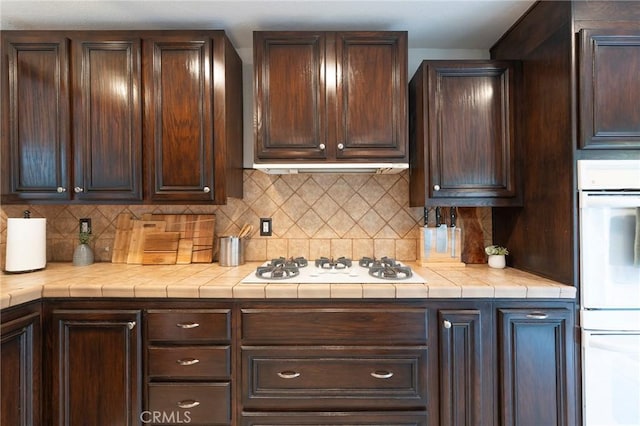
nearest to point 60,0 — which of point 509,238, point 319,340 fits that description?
point 319,340

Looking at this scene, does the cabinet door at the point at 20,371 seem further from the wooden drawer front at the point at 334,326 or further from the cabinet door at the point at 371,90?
the cabinet door at the point at 371,90

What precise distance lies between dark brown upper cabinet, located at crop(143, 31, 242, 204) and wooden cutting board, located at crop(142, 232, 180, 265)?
37 cm

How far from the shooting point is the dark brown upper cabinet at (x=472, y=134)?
174 centimetres

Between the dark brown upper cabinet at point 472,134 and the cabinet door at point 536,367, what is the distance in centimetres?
67

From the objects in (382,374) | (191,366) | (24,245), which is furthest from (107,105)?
(382,374)

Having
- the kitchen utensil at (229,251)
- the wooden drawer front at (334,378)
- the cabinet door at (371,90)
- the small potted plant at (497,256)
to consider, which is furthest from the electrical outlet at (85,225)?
the small potted plant at (497,256)

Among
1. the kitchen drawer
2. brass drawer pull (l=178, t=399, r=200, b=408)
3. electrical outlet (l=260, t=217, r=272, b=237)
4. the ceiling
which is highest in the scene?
the ceiling

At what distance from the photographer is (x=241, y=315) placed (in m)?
1.43

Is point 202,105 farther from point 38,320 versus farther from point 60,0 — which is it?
point 38,320

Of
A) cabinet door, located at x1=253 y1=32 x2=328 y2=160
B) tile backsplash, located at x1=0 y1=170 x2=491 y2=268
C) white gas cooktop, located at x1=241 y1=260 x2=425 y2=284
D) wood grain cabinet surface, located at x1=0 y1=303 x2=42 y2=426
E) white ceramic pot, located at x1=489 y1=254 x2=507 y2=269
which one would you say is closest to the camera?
wood grain cabinet surface, located at x1=0 y1=303 x2=42 y2=426

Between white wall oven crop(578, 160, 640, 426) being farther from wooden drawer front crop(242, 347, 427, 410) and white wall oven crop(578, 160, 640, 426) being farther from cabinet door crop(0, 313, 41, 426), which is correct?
cabinet door crop(0, 313, 41, 426)

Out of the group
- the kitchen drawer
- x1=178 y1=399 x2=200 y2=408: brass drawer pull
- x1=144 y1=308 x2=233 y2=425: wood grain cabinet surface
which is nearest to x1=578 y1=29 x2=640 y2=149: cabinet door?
the kitchen drawer

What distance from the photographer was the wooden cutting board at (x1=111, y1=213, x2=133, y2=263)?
203 centimetres

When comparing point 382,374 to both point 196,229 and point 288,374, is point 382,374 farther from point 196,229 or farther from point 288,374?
point 196,229
